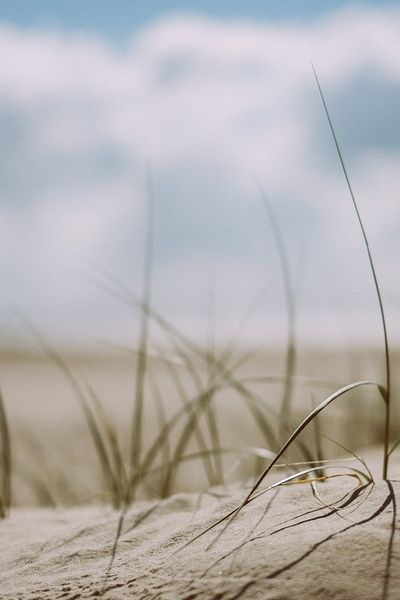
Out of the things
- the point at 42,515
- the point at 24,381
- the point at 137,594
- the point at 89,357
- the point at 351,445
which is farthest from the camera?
the point at 89,357

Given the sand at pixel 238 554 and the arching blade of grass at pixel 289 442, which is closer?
the sand at pixel 238 554

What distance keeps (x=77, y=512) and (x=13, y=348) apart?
8.63m

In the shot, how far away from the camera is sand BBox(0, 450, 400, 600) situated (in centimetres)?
71

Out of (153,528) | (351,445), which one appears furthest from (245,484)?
(351,445)

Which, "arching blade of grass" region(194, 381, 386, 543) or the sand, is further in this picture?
"arching blade of grass" region(194, 381, 386, 543)

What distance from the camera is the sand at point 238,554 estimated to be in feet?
2.34

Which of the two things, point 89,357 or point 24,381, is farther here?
point 89,357

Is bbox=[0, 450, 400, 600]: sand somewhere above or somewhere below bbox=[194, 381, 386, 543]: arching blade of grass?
below

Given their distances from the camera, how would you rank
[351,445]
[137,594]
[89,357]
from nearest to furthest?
[137,594], [351,445], [89,357]

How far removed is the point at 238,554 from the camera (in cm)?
79

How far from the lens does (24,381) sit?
6.16m

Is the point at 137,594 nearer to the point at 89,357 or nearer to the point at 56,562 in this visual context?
the point at 56,562

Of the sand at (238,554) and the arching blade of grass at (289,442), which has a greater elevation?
the arching blade of grass at (289,442)

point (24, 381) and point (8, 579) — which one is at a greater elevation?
point (24, 381)
